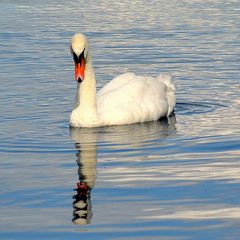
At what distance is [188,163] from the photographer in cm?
1298

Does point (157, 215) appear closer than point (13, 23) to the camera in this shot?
Yes

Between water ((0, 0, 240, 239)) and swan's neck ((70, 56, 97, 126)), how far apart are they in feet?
0.67

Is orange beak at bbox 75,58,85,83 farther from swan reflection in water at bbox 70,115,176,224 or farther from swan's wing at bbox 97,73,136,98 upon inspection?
swan's wing at bbox 97,73,136,98

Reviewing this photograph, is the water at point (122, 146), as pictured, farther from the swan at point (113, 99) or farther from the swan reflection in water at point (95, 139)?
the swan at point (113, 99)

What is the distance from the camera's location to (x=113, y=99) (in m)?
16.5

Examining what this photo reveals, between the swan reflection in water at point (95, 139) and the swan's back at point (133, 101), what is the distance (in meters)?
0.13

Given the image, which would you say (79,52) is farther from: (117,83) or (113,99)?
(117,83)

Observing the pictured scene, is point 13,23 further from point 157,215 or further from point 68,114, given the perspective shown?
point 157,215

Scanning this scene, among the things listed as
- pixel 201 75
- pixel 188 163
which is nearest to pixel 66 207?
pixel 188 163

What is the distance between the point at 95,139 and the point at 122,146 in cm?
81

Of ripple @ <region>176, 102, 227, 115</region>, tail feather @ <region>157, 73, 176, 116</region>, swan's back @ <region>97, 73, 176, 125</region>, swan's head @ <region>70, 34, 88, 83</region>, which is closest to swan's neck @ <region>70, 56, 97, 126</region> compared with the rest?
swan's back @ <region>97, 73, 176, 125</region>

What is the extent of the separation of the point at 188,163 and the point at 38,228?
341cm

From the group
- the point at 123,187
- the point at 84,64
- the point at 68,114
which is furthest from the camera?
the point at 68,114

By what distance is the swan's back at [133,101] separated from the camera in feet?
53.2
